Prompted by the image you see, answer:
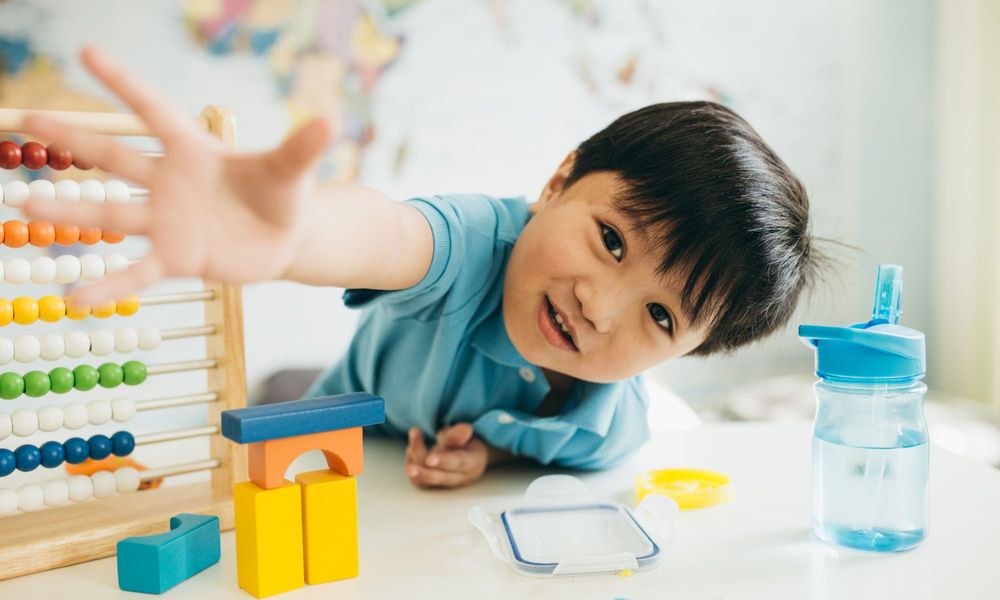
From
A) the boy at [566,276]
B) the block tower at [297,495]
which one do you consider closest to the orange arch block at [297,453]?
the block tower at [297,495]

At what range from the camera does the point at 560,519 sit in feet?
2.31

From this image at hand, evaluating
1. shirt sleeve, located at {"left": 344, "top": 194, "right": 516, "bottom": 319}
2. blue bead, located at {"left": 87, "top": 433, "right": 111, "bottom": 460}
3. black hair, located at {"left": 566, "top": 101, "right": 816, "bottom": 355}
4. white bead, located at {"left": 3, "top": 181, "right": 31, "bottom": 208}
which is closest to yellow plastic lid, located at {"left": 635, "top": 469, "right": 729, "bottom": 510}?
black hair, located at {"left": 566, "top": 101, "right": 816, "bottom": 355}

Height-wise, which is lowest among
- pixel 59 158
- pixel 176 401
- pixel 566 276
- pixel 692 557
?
pixel 692 557

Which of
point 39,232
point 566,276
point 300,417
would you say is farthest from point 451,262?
point 39,232

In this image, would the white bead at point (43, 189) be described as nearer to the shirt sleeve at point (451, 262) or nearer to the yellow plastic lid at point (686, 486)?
the shirt sleeve at point (451, 262)

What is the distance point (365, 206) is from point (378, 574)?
0.26 m

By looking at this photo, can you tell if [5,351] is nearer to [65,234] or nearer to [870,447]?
[65,234]

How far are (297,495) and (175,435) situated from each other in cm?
25

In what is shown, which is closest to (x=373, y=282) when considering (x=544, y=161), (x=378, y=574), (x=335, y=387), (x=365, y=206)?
(x=365, y=206)

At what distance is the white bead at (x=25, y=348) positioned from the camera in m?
0.67

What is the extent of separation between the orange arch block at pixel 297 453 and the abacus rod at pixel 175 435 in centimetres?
18

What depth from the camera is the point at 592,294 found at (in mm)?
726

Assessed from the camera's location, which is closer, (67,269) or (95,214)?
(95,214)

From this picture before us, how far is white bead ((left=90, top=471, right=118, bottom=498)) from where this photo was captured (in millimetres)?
688
